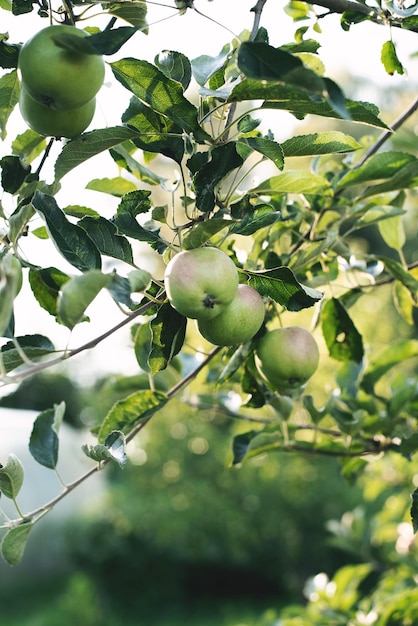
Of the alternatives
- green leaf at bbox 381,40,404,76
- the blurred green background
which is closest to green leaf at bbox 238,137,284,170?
green leaf at bbox 381,40,404,76

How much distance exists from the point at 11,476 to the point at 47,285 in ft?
0.83

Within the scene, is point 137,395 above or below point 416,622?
above

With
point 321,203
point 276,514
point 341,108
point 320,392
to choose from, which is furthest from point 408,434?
point 276,514

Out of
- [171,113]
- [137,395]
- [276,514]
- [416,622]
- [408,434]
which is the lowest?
[276,514]

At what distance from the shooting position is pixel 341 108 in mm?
556

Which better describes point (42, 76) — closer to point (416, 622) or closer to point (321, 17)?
point (321, 17)

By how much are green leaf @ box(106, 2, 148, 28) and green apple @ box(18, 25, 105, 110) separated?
0.06m

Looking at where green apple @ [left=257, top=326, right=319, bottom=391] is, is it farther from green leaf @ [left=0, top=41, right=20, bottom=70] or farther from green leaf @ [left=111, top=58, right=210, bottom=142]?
green leaf @ [left=0, top=41, right=20, bottom=70]

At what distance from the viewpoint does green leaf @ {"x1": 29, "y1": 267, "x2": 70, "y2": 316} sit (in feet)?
2.33

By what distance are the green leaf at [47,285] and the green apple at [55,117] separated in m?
0.14

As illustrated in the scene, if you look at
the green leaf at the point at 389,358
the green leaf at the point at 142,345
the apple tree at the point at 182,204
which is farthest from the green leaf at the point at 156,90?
the green leaf at the point at 389,358

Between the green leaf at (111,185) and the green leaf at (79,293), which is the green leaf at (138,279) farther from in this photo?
the green leaf at (111,185)

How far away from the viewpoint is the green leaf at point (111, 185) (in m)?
0.96

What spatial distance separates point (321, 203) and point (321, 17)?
10.5 inches
